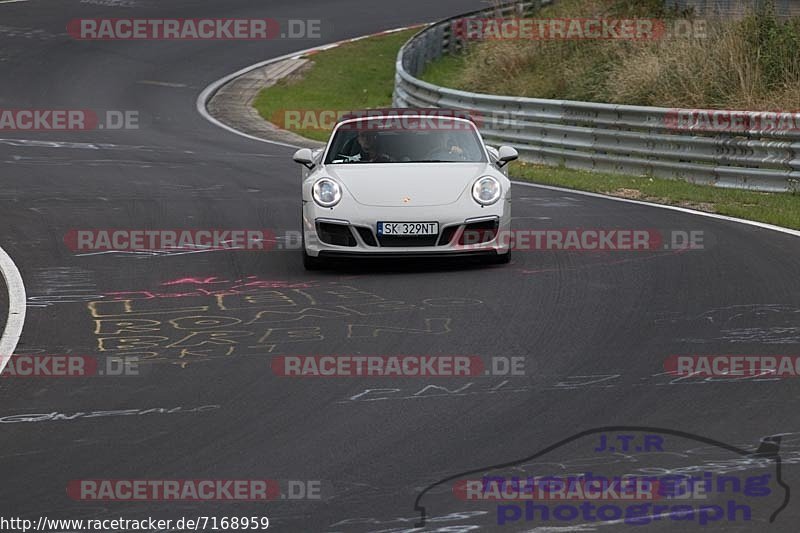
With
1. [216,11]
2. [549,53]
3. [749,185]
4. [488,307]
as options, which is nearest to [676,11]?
[549,53]

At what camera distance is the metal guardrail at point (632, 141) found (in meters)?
16.1

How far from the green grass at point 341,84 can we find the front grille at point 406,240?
42.4 feet

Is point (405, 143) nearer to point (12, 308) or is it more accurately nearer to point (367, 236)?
point (367, 236)

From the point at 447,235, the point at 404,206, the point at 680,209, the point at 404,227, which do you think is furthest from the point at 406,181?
the point at 680,209

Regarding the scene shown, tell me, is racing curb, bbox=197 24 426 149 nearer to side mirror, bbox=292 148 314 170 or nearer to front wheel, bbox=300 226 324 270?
side mirror, bbox=292 148 314 170

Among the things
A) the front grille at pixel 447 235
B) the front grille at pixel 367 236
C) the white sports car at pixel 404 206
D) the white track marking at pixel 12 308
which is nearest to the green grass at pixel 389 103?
the white sports car at pixel 404 206

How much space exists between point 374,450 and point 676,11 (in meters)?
20.0

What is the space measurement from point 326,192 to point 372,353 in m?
3.30

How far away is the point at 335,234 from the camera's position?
435 inches

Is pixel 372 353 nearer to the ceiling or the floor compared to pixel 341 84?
nearer to the floor

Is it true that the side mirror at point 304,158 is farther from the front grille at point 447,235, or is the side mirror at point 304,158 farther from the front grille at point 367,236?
the front grille at point 447,235

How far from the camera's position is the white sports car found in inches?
430

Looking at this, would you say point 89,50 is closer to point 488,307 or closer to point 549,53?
point 549,53

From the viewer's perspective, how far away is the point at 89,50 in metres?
34.7
